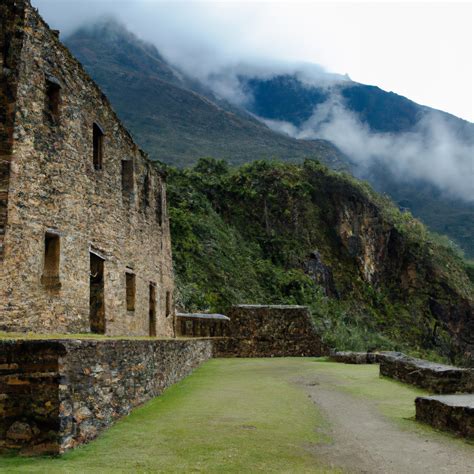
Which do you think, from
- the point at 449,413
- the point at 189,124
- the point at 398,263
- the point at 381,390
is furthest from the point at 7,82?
the point at 189,124

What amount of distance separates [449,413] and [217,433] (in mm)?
2972

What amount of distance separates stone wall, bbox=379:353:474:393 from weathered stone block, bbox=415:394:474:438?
1.52 metres

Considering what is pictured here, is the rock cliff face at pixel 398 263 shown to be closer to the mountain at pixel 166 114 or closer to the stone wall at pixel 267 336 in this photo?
the mountain at pixel 166 114

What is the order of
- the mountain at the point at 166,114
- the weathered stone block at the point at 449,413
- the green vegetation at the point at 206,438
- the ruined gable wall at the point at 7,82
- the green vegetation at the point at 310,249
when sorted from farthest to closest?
the mountain at the point at 166,114 < the green vegetation at the point at 310,249 < the ruined gable wall at the point at 7,82 < the weathered stone block at the point at 449,413 < the green vegetation at the point at 206,438

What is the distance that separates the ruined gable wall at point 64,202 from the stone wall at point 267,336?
7849 millimetres

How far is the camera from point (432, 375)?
10.7m

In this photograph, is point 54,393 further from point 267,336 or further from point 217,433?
point 267,336

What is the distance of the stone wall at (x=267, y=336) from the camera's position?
79.3ft

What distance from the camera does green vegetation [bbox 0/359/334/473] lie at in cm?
557

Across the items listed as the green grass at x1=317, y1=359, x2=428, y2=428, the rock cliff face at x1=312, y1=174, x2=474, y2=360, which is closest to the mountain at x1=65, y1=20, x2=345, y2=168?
the rock cliff face at x1=312, y1=174, x2=474, y2=360

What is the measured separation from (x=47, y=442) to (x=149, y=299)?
12.9 metres

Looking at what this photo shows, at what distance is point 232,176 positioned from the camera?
173ft

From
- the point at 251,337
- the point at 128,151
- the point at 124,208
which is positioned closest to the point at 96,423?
the point at 124,208

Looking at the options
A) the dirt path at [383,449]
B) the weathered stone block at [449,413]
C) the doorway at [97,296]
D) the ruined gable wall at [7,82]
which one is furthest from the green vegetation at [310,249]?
the weathered stone block at [449,413]
